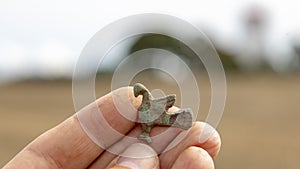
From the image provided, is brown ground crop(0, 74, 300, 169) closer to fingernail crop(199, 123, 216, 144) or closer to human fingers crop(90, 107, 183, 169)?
human fingers crop(90, 107, 183, 169)

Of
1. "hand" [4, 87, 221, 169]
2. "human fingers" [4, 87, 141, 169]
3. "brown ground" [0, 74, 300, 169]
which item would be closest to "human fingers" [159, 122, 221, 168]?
"hand" [4, 87, 221, 169]

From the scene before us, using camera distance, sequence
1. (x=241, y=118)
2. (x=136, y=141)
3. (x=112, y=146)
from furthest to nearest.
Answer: (x=241, y=118) → (x=112, y=146) → (x=136, y=141)

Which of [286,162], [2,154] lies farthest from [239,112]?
[2,154]

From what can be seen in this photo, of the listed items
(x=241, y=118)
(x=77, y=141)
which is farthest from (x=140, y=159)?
(x=241, y=118)

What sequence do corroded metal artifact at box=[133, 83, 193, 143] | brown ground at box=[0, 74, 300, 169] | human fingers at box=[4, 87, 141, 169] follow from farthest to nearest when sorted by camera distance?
brown ground at box=[0, 74, 300, 169]
human fingers at box=[4, 87, 141, 169]
corroded metal artifact at box=[133, 83, 193, 143]

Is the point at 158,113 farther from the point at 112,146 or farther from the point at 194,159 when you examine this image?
the point at 112,146

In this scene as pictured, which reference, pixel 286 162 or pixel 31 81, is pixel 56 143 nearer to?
pixel 286 162

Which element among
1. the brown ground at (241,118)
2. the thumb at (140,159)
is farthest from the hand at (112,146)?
the brown ground at (241,118)

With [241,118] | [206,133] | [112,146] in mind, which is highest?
[206,133]
